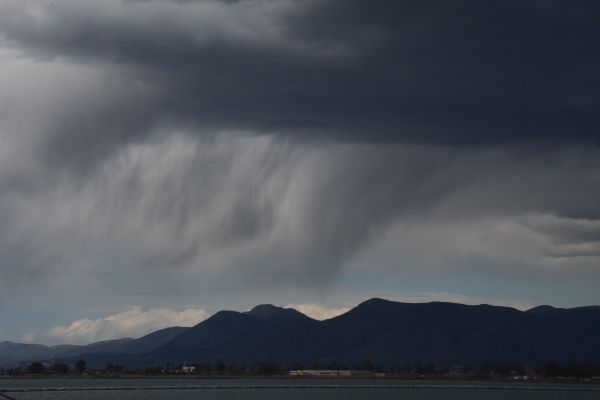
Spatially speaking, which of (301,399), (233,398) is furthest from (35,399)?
(301,399)

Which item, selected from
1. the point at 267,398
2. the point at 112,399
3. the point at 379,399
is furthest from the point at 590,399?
the point at 112,399

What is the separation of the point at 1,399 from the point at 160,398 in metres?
42.9

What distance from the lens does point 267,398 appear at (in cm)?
19338

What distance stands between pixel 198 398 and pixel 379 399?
55944 mm

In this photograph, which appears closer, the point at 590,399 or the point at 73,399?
the point at 73,399

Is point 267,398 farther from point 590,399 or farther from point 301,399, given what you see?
point 590,399

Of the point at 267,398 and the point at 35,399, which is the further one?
the point at 267,398

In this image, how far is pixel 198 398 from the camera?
7466 inches

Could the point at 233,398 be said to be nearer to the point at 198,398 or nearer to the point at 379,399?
the point at 198,398

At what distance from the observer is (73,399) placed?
181250mm

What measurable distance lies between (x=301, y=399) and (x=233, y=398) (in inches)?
793

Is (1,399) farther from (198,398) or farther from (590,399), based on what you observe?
(590,399)

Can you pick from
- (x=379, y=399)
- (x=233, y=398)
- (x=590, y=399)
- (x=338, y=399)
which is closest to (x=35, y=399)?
(x=233, y=398)

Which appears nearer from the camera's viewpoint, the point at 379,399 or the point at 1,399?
the point at 1,399
